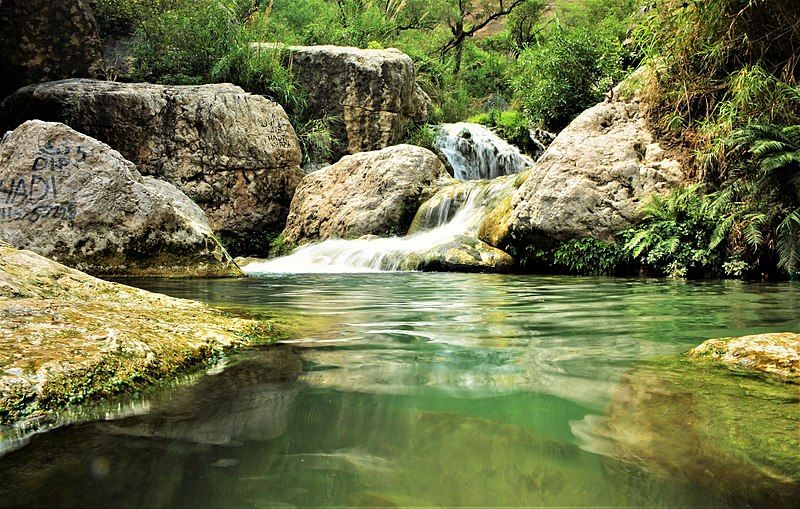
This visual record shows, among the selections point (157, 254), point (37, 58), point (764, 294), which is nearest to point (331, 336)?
point (764, 294)

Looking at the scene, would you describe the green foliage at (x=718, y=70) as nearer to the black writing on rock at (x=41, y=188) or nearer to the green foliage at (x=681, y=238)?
the green foliage at (x=681, y=238)

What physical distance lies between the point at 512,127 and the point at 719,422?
44.4 ft

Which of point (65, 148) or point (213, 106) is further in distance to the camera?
point (213, 106)

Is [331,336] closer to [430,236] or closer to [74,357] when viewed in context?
[74,357]

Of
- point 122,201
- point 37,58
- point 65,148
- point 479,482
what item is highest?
point 37,58

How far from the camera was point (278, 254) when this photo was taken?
11.6 m

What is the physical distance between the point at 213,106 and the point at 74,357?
11.0 m

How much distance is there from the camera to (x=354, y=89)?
14.3 meters

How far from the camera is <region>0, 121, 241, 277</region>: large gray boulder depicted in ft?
20.7

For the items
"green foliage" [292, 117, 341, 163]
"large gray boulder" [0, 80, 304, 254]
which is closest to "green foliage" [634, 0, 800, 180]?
"large gray boulder" [0, 80, 304, 254]

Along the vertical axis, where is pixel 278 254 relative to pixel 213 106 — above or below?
below

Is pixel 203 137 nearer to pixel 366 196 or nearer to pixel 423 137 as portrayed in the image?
pixel 366 196

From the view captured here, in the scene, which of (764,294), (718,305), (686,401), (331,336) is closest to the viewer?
(686,401)

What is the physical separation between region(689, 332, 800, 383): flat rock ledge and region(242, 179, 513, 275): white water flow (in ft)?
19.4
